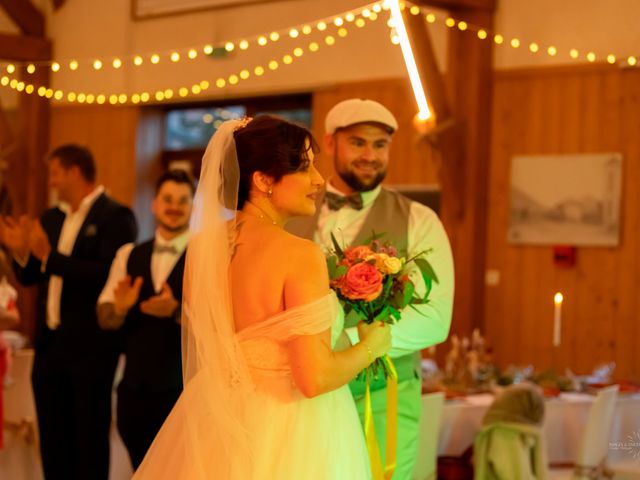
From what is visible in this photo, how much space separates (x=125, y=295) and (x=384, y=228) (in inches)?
51.4

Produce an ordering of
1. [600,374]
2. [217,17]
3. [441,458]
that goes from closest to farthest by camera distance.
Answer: [441,458] < [600,374] < [217,17]

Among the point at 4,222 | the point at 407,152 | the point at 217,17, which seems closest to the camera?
the point at 4,222

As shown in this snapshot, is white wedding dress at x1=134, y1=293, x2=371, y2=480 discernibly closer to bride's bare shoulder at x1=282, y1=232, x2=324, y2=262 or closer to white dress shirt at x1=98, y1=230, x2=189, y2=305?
bride's bare shoulder at x1=282, y1=232, x2=324, y2=262

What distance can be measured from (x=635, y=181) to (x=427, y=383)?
2.92 meters

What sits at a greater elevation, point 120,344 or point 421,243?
point 421,243

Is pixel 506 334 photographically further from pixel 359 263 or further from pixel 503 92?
pixel 359 263

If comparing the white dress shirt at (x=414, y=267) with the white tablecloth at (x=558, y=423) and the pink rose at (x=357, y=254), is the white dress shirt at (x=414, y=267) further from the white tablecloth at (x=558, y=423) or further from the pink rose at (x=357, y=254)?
the white tablecloth at (x=558, y=423)

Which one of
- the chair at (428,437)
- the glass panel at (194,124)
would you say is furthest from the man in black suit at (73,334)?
the glass panel at (194,124)

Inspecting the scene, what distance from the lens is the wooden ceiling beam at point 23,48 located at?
11.1m

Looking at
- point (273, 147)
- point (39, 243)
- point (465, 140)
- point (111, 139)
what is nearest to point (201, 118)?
point (111, 139)

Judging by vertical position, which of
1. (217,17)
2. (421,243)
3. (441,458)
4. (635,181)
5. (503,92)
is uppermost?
(217,17)

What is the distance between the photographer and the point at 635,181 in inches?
308

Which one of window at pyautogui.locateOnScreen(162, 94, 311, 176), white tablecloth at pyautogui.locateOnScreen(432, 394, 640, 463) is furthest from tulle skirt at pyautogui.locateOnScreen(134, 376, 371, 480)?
window at pyautogui.locateOnScreen(162, 94, 311, 176)

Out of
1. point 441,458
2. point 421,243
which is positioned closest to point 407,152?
point 441,458
